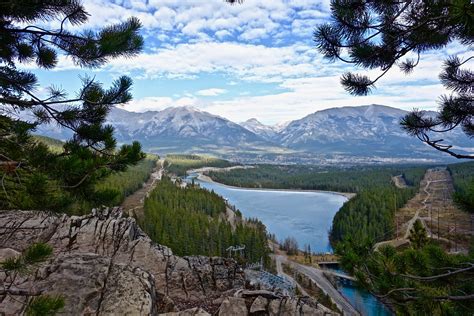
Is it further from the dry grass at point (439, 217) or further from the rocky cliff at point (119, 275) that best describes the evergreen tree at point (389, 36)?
the dry grass at point (439, 217)

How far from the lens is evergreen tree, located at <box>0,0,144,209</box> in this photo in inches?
121

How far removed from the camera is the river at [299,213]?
102 feet

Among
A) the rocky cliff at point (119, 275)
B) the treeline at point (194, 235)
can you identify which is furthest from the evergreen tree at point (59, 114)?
the treeline at point (194, 235)

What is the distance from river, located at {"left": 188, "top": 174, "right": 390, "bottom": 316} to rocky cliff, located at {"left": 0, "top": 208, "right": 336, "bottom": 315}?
70.6ft

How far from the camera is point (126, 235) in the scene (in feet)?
27.4

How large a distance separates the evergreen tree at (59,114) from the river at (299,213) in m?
25.9

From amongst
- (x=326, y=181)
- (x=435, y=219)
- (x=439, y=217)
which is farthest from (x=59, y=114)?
(x=326, y=181)

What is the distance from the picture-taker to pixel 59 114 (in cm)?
377

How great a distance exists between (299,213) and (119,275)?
56.9 meters

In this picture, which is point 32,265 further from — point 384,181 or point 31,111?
point 384,181

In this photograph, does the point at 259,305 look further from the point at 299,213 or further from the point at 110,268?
the point at 299,213

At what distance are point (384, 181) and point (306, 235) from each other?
4752 centimetres

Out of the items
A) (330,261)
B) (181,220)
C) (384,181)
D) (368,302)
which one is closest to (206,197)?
(181,220)

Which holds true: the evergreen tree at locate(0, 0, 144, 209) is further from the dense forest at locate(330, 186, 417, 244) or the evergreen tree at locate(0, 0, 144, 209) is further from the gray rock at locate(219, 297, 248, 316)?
the dense forest at locate(330, 186, 417, 244)
